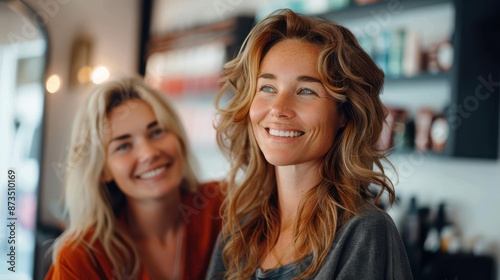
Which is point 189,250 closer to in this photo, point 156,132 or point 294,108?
point 156,132

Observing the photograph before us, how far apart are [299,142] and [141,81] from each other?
801 millimetres

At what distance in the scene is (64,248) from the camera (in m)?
1.61

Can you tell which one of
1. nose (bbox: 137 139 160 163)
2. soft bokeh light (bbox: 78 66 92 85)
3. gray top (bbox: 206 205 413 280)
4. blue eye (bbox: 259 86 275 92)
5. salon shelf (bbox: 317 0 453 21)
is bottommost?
gray top (bbox: 206 205 413 280)

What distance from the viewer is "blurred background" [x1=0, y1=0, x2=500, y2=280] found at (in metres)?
2.64

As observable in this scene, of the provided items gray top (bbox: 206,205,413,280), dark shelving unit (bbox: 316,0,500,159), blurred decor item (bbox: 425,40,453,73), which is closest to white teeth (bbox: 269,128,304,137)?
gray top (bbox: 206,205,413,280)

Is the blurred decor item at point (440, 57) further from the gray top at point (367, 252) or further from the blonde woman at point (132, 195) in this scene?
the gray top at point (367, 252)

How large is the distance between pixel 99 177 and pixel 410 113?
1.89 m

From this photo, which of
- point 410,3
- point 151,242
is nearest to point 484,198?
point 410,3

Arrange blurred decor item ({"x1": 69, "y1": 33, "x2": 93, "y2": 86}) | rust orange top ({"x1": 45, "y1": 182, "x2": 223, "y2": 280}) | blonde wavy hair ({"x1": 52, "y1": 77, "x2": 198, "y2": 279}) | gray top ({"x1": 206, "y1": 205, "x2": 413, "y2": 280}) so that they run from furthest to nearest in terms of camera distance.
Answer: blurred decor item ({"x1": 69, "y1": 33, "x2": 93, "y2": 86}) < blonde wavy hair ({"x1": 52, "y1": 77, "x2": 198, "y2": 279}) < rust orange top ({"x1": 45, "y1": 182, "x2": 223, "y2": 280}) < gray top ({"x1": 206, "y1": 205, "x2": 413, "y2": 280})

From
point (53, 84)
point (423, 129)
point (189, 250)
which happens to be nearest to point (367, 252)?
point (189, 250)

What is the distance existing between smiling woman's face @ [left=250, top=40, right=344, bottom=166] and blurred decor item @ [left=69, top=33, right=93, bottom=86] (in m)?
3.20

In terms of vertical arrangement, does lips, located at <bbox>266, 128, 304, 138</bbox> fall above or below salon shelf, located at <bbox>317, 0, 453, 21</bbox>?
below

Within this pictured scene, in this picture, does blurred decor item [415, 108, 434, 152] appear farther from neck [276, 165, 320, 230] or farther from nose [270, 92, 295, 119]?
nose [270, 92, 295, 119]

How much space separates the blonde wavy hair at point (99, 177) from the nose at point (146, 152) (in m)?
0.08
